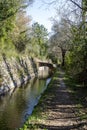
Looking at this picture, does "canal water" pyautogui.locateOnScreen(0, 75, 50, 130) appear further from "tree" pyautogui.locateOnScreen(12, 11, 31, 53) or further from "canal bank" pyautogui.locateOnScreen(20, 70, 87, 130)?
"tree" pyautogui.locateOnScreen(12, 11, 31, 53)

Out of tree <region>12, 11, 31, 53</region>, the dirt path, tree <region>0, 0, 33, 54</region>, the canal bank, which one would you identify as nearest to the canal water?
the canal bank

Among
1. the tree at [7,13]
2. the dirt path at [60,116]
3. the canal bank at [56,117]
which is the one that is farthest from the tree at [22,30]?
the canal bank at [56,117]

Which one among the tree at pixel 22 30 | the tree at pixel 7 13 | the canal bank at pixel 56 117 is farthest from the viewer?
the tree at pixel 22 30

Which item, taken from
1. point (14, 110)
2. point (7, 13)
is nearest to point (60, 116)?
Answer: point (14, 110)

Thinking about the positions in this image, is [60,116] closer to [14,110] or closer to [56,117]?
[56,117]

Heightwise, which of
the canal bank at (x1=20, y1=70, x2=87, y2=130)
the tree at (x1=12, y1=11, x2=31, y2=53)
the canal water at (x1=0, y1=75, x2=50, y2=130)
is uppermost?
the canal bank at (x1=20, y1=70, x2=87, y2=130)

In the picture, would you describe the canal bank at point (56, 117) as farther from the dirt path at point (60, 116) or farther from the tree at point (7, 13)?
the tree at point (7, 13)

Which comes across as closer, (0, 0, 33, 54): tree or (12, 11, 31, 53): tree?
(0, 0, 33, 54): tree

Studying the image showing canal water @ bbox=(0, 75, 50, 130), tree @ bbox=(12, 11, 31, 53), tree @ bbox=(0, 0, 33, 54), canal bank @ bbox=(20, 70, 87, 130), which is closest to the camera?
canal bank @ bbox=(20, 70, 87, 130)

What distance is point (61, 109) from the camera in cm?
2023

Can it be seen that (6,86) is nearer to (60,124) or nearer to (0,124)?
(0,124)

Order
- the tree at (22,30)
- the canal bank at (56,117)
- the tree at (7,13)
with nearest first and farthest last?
the canal bank at (56,117), the tree at (7,13), the tree at (22,30)

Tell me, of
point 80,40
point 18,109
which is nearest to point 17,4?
point 80,40

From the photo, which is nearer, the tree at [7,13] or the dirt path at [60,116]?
the dirt path at [60,116]
